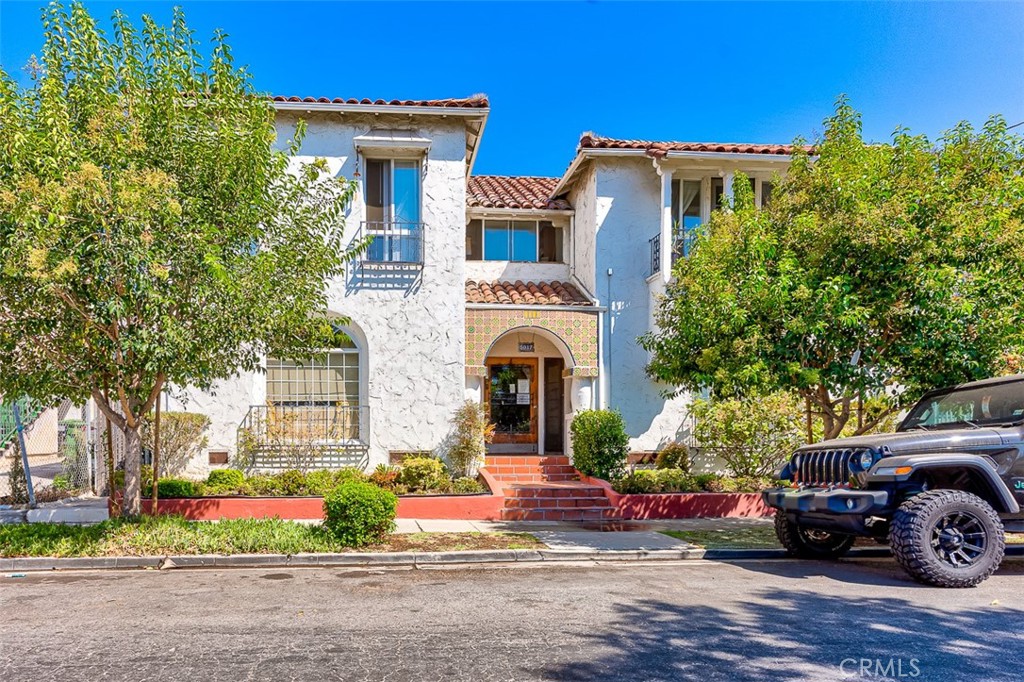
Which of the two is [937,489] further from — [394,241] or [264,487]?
[394,241]

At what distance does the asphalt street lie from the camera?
5133 millimetres

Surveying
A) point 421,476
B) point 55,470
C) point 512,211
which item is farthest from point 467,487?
point 55,470

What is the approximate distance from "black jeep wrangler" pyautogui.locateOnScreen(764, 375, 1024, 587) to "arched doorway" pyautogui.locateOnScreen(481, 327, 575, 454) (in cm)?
869

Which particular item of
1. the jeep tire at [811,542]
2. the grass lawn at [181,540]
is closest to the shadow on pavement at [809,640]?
the jeep tire at [811,542]

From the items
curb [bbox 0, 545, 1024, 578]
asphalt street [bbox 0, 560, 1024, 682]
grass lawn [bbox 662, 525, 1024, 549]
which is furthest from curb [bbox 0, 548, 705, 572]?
grass lawn [bbox 662, 525, 1024, 549]

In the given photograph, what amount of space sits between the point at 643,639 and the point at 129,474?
301 inches

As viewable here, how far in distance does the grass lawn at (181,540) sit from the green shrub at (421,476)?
120 inches

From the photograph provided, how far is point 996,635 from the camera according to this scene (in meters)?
5.90

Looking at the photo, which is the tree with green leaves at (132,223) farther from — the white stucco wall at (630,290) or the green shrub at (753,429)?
the green shrub at (753,429)

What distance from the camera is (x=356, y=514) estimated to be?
31.3ft

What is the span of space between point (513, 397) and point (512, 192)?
17.6 ft

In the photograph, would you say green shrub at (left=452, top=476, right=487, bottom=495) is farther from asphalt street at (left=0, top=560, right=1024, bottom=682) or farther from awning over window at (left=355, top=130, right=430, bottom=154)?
awning over window at (left=355, top=130, right=430, bottom=154)

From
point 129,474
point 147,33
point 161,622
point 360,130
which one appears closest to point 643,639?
point 161,622

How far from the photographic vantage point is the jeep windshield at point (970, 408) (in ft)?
27.6
